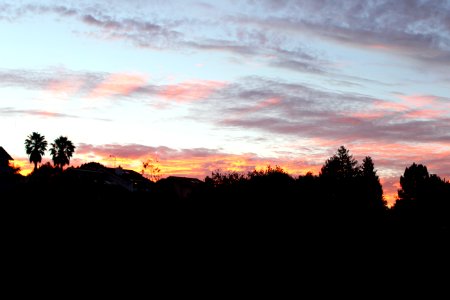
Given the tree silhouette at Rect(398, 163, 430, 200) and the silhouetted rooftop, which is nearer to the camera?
the silhouetted rooftop

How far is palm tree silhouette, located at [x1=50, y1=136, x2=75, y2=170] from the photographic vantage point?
123812mm

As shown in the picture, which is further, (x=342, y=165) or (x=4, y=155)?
(x=342, y=165)

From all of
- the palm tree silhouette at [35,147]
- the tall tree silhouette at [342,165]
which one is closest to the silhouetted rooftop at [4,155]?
the palm tree silhouette at [35,147]

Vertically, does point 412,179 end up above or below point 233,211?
above

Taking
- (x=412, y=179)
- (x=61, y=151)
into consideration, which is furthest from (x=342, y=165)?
(x=61, y=151)

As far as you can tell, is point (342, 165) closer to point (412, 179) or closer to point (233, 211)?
point (412, 179)

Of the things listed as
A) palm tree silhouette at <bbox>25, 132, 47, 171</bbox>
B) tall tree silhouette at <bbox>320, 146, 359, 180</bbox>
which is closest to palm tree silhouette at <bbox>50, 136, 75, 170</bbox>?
palm tree silhouette at <bbox>25, 132, 47, 171</bbox>

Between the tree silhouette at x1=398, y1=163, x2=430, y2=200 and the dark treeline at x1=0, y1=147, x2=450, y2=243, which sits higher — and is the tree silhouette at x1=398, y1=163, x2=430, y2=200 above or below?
above

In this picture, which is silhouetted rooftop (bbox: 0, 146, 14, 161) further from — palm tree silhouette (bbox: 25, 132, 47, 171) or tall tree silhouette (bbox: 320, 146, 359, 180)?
tall tree silhouette (bbox: 320, 146, 359, 180)

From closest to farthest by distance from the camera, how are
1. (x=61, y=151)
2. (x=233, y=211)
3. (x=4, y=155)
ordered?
(x=233, y=211) → (x=4, y=155) → (x=61, y=151)

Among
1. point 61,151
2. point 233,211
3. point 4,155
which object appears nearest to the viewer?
point 233,211

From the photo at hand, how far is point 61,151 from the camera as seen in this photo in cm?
12469

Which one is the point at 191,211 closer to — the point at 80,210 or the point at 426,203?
the point at 80,210

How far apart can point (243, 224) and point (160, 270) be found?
675 centimetres
